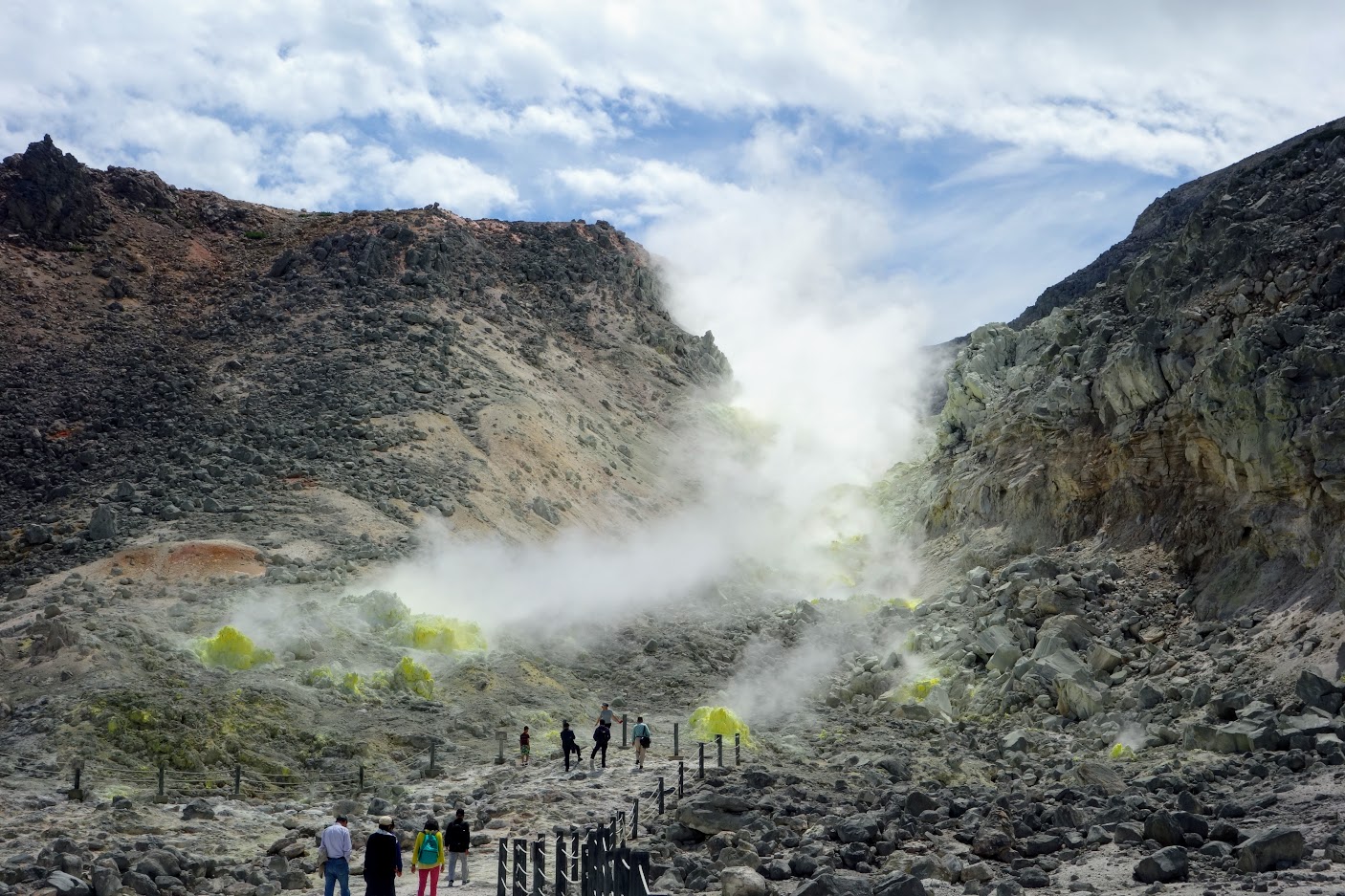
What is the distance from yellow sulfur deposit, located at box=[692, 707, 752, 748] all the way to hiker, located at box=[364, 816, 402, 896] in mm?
12818

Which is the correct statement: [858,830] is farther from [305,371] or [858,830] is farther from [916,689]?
[305,371]

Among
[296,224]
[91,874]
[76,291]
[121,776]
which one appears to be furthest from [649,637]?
[296,224]

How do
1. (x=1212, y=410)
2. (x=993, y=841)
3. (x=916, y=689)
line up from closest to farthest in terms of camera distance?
(x=993, y=841)
(x=1212, y=410)
(x=916, y=689)

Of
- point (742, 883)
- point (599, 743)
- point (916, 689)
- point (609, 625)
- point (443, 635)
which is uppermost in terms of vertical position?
point (609, 625)

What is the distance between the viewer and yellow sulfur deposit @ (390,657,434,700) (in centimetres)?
2684

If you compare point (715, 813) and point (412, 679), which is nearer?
point (715, 813)

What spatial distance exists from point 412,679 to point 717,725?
6.61m

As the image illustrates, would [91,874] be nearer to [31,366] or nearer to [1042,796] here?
[1042,796]

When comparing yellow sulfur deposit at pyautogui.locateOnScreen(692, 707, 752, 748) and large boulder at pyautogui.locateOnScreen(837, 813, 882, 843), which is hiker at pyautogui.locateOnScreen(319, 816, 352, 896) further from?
yellow sulfur deposit at pyautogui.locateOnScreen(692, 707, 752, 748)

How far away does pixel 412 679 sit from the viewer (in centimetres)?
2703

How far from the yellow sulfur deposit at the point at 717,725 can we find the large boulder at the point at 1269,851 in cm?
1371

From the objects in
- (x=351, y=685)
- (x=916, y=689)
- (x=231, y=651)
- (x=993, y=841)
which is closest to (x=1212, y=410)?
(x=916, y=689)

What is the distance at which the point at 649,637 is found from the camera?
33.5m

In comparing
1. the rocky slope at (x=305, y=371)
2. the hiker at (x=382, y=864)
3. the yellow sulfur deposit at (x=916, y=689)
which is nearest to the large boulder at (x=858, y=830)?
the hiker at (x=382, y=864)
